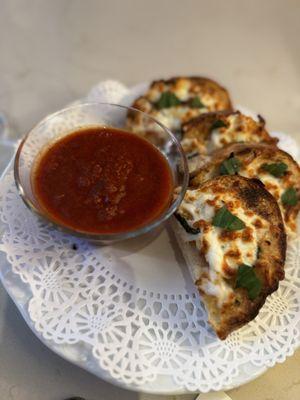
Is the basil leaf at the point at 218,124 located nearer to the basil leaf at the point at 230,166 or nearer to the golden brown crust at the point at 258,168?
the golden brown crust at the point at 258,168

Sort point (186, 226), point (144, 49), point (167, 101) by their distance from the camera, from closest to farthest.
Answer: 1. point (186, 226)
2. point (167, 101)
3. point (144, 49)

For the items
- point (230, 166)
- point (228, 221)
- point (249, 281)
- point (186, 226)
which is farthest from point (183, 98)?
point (249, 281)

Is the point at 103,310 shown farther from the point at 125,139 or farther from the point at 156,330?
the point at 125,139

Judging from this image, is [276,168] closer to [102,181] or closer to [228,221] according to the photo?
[228,221]

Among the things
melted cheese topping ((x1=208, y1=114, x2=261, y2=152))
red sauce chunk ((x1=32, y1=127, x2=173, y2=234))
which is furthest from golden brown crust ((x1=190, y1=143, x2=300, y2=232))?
red sauce chunk ((x1=32, y1=127, x2=173, y2=234))

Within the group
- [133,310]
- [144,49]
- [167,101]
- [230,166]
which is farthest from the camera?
[144,49]

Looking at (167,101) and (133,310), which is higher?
(167,101)

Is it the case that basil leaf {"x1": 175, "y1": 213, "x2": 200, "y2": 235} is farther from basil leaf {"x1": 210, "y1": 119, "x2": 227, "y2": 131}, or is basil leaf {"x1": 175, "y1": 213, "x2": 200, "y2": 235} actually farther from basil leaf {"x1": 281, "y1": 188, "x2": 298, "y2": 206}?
basil leaf {"x1": 210, "y1": 119, "x2": 227, "y2": 131}
